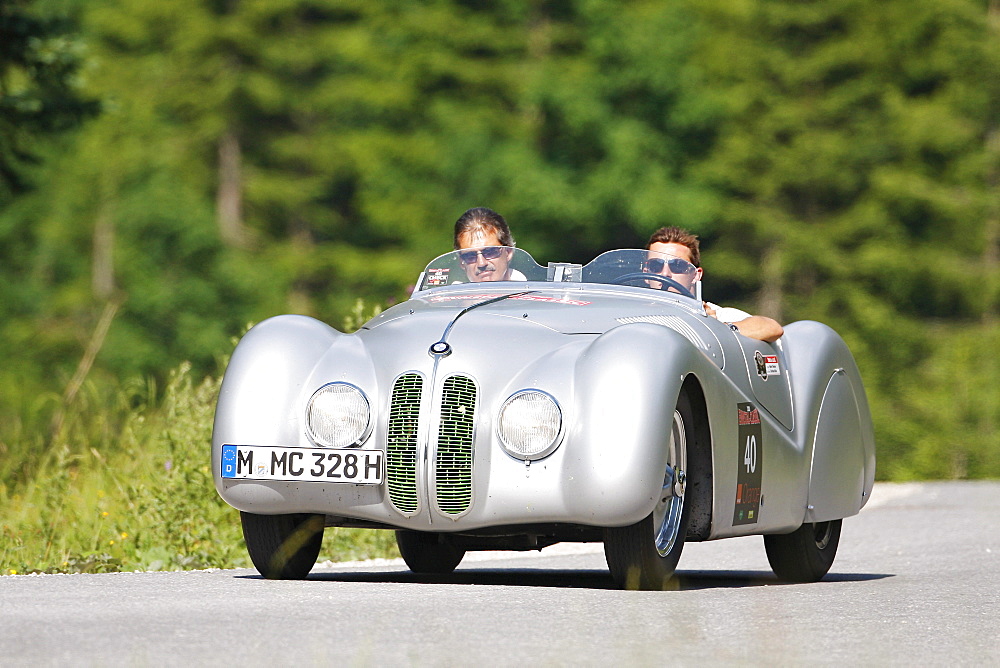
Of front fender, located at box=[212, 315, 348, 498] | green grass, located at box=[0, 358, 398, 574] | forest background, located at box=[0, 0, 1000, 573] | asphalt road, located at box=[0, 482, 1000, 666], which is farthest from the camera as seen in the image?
forest background, located at box=[0, 0, 1000, 573]

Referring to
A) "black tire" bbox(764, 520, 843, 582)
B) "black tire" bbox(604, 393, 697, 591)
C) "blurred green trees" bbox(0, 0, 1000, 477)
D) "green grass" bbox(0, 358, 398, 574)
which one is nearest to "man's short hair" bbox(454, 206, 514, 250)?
"green grass" bbox(0, 358, 398, 574)

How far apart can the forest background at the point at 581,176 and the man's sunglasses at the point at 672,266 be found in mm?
27348

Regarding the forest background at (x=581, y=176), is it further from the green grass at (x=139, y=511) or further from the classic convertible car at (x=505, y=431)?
the classic convertible car at (x=505, y=431)

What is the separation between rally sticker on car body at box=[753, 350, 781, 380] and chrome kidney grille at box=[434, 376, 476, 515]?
5.69 feet

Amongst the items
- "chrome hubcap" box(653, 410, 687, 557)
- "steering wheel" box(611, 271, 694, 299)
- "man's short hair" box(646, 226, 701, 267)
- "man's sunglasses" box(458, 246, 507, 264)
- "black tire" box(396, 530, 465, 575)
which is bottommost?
"black tire" box(396, 530, 465, 575)

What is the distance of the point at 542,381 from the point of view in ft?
22.6

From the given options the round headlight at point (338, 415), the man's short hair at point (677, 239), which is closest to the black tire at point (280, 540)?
the round headlight at point (338, 415)

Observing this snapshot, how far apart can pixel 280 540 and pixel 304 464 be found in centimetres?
54

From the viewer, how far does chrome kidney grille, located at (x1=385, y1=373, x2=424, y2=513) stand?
691 cm

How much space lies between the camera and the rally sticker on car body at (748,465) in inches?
299

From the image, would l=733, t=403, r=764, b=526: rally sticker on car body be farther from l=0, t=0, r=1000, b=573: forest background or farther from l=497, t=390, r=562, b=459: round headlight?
l=0, t=0, r=1000, b=573: forest background

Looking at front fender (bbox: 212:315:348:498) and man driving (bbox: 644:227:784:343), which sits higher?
man driving (bbox: 644:227:784:343)

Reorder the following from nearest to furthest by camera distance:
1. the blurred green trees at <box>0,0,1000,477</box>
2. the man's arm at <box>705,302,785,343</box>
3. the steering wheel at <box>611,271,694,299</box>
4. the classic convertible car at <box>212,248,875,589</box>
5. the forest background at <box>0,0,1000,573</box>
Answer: the classic convertible car at <box>212,248,875,589</box>
the man's arm at <box>705,302,785,343</box>
the steering wheel at <box>611,271,694,299</box>
the forest background at <box>0,0,1000,573</box>
the blurred green trees at <box>0,0,1000,477</box>

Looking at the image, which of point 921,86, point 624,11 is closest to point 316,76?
point 624,11
